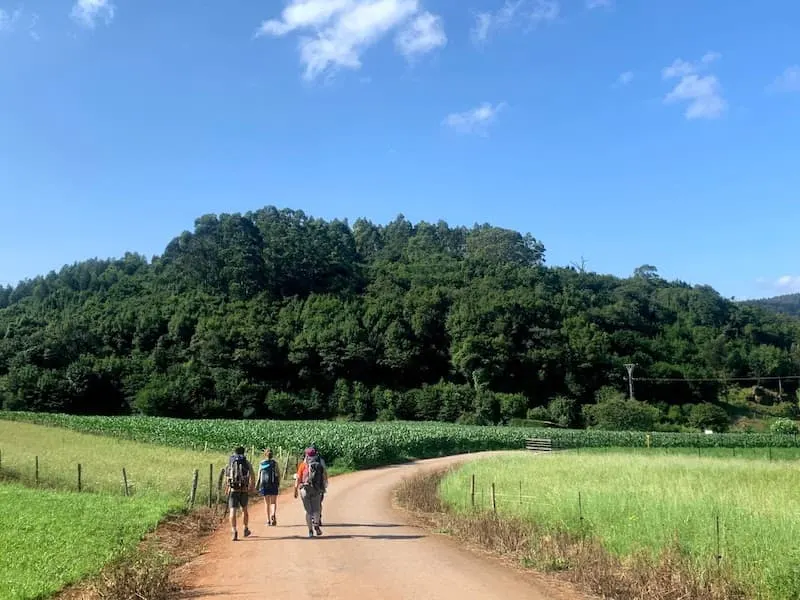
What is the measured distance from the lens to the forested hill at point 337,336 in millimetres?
84875

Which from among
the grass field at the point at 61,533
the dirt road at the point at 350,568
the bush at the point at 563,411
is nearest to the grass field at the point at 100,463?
the grass field at the point at 61,533

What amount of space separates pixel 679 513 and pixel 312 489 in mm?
7178

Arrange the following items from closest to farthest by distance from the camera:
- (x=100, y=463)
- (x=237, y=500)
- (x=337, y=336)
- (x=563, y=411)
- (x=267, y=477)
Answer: (x=237, y=500) < (x=267, y=477) < (x=100, y=463) < (x=563, y=411) < (x=337, y=336)

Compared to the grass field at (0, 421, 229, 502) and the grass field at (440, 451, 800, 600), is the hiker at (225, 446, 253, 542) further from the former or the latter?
the grass field at (440, 451, 800, 600)

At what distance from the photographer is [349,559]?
10891 mm

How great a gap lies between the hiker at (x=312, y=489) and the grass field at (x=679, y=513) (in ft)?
13.2

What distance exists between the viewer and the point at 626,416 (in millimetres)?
76375

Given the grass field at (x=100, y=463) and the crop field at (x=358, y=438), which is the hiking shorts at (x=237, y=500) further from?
the crop field at (x=358, y=438)

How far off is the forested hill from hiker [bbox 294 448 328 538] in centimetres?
6915

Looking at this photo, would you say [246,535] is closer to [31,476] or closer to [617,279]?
[31,476]

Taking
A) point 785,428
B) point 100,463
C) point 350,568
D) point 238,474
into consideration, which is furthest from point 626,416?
point 350,568

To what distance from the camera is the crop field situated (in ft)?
125

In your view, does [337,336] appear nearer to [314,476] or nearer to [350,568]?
[314,476]

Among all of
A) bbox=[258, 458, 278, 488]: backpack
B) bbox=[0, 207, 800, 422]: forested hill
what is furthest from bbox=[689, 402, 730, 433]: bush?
bbox=[258, 458, 278, 488]: backpack
